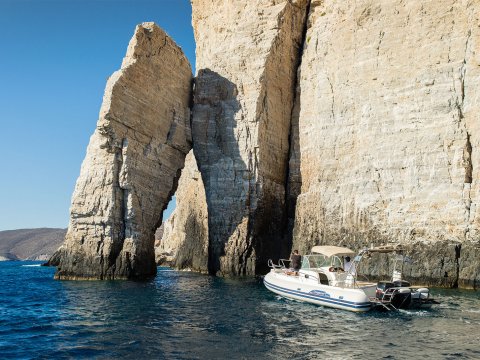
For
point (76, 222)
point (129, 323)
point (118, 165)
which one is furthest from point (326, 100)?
point (129, 323)

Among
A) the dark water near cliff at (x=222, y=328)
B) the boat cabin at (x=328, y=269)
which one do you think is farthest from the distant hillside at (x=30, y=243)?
the boat cabin at (x=328, y=269)

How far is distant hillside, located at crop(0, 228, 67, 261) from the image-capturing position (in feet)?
514

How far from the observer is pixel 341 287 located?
17531mm

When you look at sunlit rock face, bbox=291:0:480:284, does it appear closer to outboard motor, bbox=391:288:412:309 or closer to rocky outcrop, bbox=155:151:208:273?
outboard motor, bbox=391:288:412:309

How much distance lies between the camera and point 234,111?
32.6 m

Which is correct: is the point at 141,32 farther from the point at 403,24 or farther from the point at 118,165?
the point at 403,24

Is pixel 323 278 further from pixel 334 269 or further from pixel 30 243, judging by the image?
pixel 30 243

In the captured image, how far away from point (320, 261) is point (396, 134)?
1059cm

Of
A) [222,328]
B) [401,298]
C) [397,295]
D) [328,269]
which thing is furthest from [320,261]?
[222,328]

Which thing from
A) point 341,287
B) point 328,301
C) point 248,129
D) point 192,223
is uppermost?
point 248,129

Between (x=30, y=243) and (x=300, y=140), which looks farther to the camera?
(x=30, y=243)

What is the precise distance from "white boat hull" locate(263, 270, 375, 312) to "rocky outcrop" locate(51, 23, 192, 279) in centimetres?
1061

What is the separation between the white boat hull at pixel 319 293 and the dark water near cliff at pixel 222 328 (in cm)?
39

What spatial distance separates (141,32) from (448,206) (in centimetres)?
2124
